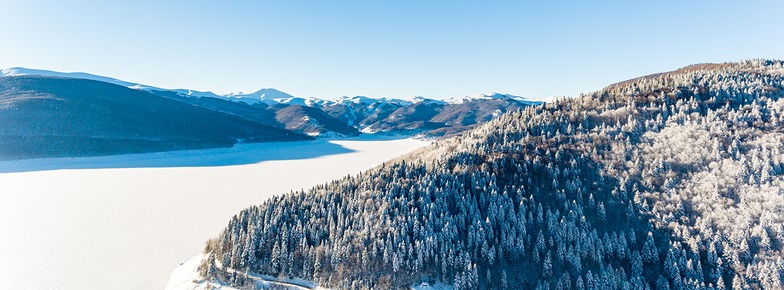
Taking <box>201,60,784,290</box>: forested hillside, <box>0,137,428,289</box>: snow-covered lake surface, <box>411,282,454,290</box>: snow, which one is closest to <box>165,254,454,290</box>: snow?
<box>411,282,454,290</box>: snow

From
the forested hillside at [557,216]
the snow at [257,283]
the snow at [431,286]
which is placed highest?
the forested hillside at [557,216]

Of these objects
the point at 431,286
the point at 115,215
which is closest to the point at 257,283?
the point at 431,286

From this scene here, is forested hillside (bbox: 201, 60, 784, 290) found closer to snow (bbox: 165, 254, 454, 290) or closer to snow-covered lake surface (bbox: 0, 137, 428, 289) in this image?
snow (bbox: 165, 254, 454, 290)

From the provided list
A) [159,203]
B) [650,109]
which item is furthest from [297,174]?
[650,109]

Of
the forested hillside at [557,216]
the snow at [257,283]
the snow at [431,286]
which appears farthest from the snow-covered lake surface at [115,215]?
the snow at [431,286]

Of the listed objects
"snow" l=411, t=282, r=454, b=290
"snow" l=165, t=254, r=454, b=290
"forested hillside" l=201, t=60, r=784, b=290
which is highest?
"forested hillside" l=201, t=60, r=784, b=290

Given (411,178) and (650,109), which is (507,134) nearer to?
(411,178)

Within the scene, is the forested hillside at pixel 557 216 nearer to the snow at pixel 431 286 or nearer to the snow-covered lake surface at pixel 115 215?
the snow at pixel 431 286
